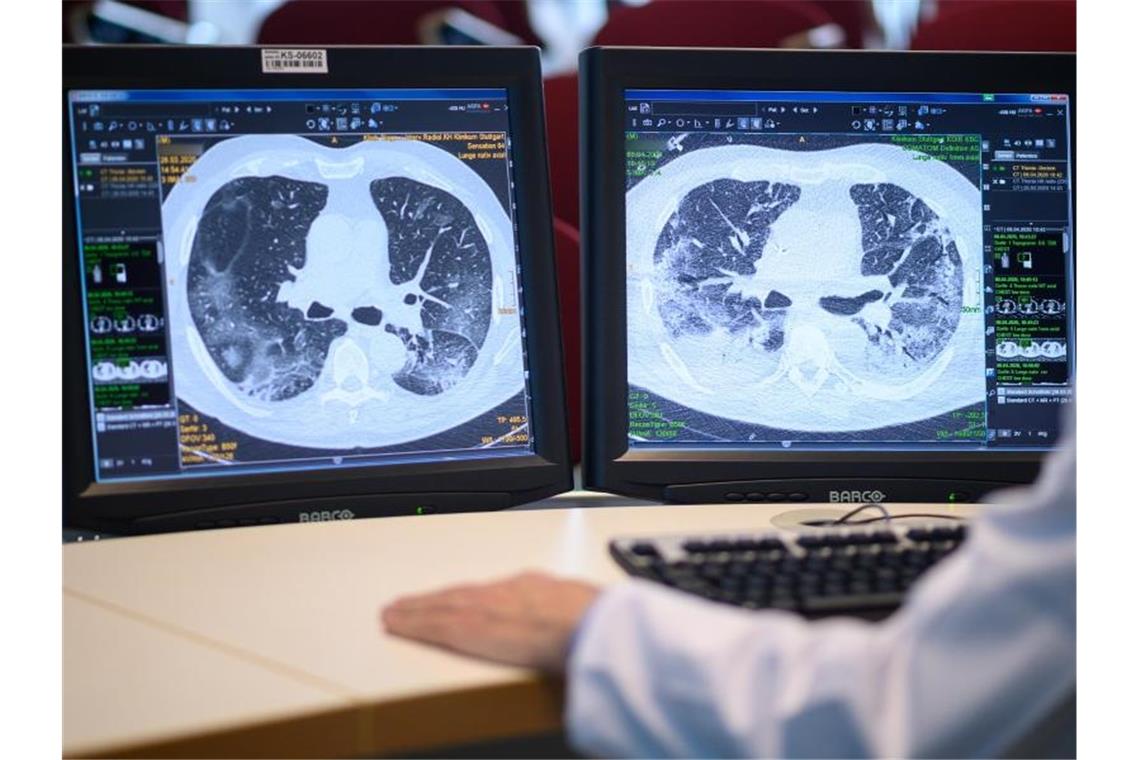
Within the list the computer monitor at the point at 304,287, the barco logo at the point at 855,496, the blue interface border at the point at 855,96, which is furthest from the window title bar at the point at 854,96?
the barco logo at the point at 855,496

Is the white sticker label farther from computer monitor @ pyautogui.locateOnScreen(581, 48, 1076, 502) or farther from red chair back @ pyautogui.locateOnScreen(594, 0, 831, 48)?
red chair back @ pyautogui.locateOnScreen(594, 0, 831, 48)

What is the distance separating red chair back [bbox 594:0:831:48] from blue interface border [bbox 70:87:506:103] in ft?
3.20

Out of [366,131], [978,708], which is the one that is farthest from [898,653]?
[366,131]

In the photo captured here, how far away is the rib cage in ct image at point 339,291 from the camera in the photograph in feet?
4.22

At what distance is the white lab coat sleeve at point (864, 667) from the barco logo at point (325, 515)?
0.50 m

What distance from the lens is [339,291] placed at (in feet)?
4.34

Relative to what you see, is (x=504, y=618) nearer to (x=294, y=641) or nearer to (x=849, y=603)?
(x=294, y=641)

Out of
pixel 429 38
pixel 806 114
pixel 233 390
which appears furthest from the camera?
pixel 429 38

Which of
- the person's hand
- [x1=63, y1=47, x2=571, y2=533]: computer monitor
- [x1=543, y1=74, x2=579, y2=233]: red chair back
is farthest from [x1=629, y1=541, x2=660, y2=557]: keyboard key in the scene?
[x1=543, y1=74, x2=579, y2=233]: red chair back

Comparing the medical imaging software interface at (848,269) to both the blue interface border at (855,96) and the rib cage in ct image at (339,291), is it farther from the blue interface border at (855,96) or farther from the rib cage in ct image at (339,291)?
the rib cage in ct image at (339,291)

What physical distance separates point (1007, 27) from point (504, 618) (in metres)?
1.39

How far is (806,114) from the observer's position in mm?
1433
